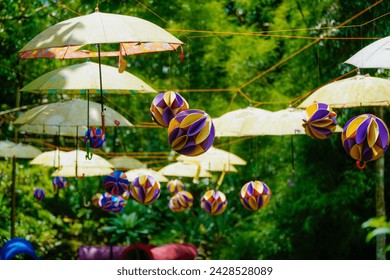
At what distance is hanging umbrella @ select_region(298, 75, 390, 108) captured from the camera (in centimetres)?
413

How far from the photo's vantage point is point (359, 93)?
4.18 meters

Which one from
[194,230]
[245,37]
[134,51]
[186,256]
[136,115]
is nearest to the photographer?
[134,51]

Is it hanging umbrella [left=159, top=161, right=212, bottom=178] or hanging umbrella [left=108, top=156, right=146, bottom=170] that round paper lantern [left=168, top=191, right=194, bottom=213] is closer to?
hanging umbrella [left=159, top=161, right=212, bottom=178]

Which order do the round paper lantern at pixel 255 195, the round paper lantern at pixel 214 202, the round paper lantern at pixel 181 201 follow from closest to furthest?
the round paper lantern at pixel 255 195 < the round paper lantern at pixel 214 202 < the round paper lantern at pixel 181 201

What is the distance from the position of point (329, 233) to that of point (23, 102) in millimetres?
5127

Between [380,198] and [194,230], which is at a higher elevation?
Result: [380,198]

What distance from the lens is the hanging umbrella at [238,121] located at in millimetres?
5867

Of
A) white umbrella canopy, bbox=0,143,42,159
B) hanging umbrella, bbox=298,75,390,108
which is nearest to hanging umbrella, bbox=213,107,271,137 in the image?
hanging umbrella, bbox=298,75,390,108

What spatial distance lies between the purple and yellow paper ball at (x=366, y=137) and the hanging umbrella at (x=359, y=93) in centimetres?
36

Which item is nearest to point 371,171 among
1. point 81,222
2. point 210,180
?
point 210,180

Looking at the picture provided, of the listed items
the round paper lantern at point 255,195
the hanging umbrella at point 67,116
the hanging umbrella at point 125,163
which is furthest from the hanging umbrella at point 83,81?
the hanging umbrella at point 125,163

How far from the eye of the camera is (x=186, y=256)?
9.63 meters

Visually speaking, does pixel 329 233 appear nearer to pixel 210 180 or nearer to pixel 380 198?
pixel 380 198

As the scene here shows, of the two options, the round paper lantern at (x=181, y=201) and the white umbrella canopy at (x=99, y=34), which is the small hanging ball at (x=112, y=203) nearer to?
the round paper lantern at (x=181, y=201)
